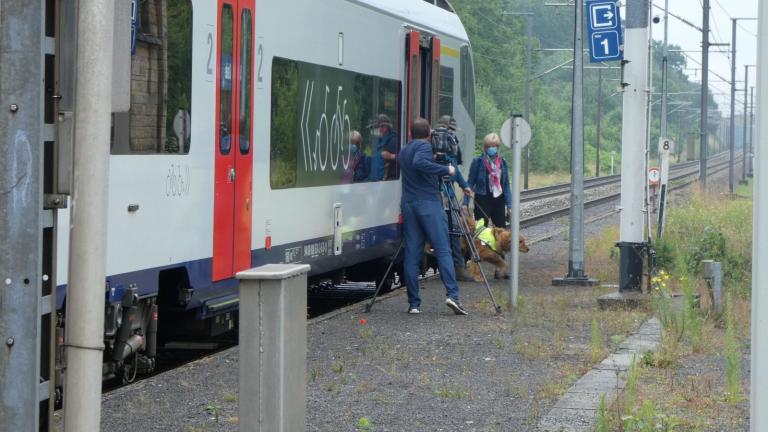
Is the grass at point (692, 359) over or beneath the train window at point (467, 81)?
beneath

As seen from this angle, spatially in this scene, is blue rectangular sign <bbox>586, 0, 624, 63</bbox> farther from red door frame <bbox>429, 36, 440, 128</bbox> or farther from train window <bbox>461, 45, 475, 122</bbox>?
train window <bbox>461, 45, 475, 122</bbox>

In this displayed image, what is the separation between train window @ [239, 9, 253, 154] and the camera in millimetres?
9961

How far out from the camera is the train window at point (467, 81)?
59.1 feet

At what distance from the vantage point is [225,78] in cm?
963

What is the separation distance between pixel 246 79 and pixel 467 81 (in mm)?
8568

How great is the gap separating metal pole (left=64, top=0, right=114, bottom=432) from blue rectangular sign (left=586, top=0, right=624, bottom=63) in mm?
10468

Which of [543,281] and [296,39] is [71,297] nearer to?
[296,39]

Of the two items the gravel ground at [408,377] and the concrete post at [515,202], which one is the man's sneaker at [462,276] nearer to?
the gravel ground at [408,377]

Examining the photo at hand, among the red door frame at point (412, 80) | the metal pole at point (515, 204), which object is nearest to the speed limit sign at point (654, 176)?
the red door frame at point (412, 80)

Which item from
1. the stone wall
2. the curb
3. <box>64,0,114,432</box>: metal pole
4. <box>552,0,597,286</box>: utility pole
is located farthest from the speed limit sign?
<box>64,0,114,432</box>: metal pole

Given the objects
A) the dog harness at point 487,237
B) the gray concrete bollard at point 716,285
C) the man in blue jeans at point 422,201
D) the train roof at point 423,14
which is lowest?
the gray concrete bollard at point 716,285

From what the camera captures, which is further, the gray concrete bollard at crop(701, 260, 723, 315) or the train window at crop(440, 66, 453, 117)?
the train window at crop(440, 66, 453, 117)

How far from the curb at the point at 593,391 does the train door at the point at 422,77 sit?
16.2 ft

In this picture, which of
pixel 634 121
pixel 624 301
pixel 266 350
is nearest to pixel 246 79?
pixel 634 121
